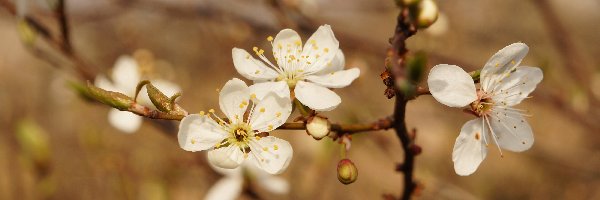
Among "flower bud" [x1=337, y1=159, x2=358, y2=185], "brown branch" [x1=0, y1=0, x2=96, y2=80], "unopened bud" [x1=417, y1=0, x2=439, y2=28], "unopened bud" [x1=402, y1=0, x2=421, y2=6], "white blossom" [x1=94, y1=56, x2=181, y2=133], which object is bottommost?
"flower bud" [x1=337, y1=159, x2=358, y2=185]

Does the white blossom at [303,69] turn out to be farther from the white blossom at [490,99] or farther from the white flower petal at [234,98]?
the white blossom at [490,99]

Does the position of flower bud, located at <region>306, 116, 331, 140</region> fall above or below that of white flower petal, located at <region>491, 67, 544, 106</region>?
below

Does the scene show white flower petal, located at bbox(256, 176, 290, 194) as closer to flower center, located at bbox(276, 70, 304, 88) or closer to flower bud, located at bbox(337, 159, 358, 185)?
flower center, located at bbox(276, 70, 304, 88)

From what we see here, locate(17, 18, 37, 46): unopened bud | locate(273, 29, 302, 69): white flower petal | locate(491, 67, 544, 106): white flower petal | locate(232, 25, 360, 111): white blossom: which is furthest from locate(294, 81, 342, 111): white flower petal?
locate(17, 18, 37, 46): unopened bud

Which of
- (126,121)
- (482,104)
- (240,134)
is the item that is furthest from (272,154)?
(126,121)

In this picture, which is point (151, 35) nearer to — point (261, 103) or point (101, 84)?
point (101, 84)

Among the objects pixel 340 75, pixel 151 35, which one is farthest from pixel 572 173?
pixel 151 35

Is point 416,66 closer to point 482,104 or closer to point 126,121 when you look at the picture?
point 482,104
